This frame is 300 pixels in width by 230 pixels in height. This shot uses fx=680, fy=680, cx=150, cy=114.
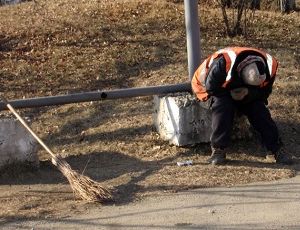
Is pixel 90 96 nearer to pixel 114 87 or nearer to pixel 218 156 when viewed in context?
pixel 218 156

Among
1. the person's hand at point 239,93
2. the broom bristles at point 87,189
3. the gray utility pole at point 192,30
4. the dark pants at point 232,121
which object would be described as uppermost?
the gray utility pole at point 192,30

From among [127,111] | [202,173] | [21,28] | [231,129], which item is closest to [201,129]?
[231,129]

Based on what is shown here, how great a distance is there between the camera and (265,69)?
6.46 m

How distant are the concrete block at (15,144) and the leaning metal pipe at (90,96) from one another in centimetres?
36

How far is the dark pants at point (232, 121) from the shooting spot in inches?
254

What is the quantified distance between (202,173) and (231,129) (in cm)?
71

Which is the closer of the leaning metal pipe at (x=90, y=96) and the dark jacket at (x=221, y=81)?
the dark jacket at (x=221, y=81)

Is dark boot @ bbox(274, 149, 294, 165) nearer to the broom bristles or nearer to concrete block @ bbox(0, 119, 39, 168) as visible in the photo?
the broom bristles

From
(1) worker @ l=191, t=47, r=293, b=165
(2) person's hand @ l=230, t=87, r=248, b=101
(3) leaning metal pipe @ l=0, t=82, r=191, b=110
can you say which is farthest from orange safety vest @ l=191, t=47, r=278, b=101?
(3) leaning metal pipe @ l=0, t=82, r=191, b=110

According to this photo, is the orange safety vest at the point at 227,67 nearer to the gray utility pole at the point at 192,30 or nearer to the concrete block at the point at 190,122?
the concrete block at the point at 190,122

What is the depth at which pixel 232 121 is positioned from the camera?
6543 millimetres

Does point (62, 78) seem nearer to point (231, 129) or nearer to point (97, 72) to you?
point (97, 72)

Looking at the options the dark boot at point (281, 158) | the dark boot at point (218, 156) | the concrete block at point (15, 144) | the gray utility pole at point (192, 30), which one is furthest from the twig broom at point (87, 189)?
the gray utility pole at point (192, 30)

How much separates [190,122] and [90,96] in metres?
1.06
